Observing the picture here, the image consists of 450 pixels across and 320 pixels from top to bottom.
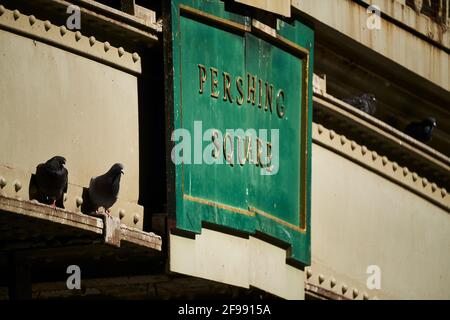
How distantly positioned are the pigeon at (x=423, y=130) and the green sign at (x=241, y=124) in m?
3.97

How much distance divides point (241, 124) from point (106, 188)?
299 centimetres

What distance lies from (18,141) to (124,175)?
7.07 feet

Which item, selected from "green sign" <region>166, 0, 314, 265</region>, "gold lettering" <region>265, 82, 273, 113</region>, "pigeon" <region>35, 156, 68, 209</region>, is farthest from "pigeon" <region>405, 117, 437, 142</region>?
"pigeon" <region>35, 156, 68, 209</region>

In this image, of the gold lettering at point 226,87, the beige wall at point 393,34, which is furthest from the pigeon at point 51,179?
the beige wall at point 393,34

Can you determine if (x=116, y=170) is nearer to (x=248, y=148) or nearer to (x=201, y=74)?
(x=201, y=74)

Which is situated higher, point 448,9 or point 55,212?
point 448,9

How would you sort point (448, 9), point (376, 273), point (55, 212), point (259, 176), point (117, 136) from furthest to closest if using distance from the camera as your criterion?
point (448, 9), point (376, 273), point (259, 176), point (117, 136), point (55, 212)

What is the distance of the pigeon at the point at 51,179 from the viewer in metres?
25.5

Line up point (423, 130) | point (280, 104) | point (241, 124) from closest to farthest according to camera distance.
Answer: point (241, 124) < point (280, 104) < point (423, 130)

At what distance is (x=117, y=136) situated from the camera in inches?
1079

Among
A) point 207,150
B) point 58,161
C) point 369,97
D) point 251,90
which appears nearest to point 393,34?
point 369,97

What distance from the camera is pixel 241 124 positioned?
94.9 feet

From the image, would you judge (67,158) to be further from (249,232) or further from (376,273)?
(376,273)
